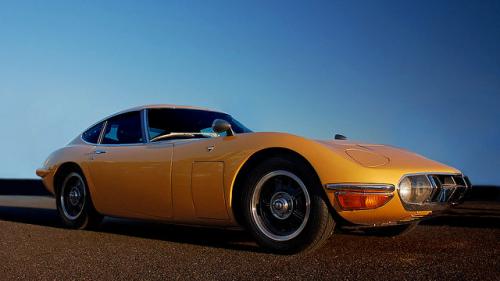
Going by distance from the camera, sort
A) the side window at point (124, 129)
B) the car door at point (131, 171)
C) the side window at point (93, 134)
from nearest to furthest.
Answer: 1. the car door at point (131, 171)
2. the side window at point (124, 129)
3. the side window at point (93, 134)

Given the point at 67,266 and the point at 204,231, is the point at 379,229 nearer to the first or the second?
the point at 204,231

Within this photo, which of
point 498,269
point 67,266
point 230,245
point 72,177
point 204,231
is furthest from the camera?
point 72,177

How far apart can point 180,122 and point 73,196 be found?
1706mm

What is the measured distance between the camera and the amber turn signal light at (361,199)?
3.42 m

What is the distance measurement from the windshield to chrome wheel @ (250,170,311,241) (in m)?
1.28

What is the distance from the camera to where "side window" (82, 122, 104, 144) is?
19.0 feet

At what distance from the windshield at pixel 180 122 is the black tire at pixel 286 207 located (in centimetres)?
127

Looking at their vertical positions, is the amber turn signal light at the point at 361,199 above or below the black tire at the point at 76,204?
above

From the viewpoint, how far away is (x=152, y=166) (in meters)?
4.58

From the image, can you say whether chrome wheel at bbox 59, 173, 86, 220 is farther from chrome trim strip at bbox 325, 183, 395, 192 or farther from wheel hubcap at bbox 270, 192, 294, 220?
chrome trim strip at bbox 325, 183, 395, 192

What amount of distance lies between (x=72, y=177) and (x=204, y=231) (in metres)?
1.79

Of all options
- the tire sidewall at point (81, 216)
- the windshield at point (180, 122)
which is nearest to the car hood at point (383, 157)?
the windshield at point (180, 122)

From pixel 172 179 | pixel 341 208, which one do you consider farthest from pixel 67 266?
pixel 341 208

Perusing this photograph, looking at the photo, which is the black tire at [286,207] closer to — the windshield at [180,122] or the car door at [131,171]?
the car door at [131,171]
